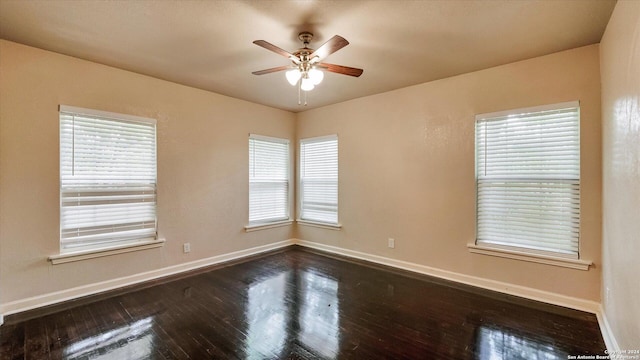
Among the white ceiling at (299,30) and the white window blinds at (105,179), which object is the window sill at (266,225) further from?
the white ceiling at (299,30)

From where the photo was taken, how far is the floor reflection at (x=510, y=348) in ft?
6.68

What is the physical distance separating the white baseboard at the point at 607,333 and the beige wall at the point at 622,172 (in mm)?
53

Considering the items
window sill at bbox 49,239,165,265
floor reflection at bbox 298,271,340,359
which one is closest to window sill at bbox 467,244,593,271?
floor reflection at bbox 298,271,340,359

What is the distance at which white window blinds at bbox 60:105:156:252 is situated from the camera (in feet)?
9.74

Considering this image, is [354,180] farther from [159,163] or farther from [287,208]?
[159,163]

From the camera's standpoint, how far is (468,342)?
2209mm

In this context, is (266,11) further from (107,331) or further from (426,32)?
(107,331)

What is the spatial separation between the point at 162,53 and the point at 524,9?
317cm

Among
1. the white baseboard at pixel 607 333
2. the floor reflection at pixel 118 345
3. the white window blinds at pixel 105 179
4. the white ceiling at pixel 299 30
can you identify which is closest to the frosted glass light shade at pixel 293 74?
the white ceiling at pixel 299 30

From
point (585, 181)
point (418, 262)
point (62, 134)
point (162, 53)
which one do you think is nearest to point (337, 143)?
point (418, 262)

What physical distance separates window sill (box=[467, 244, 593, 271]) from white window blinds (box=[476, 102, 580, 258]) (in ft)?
0.24

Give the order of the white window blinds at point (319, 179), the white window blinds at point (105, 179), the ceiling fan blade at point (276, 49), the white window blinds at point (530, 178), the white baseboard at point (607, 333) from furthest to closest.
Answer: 1. the white window blinds at point (319, 179)
2. the white window blinds at point (105, 179)
3. the white window blinds at point (530, 178)
4. the ceiling fan blade at point (276, 49)
5. the white baseboard at point (607, 333)

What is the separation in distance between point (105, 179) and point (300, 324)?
2.65 meters

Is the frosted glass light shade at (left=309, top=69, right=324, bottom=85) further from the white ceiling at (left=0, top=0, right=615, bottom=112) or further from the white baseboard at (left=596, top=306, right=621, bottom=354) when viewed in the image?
the white baseboard at (left=596, top=306, right=621, bottom=354)
